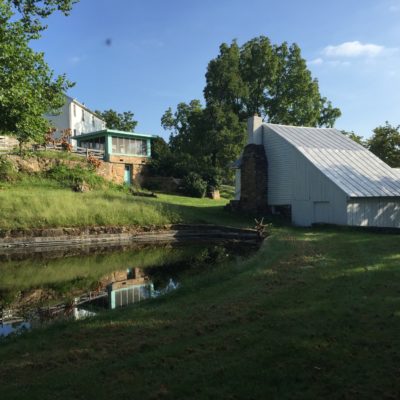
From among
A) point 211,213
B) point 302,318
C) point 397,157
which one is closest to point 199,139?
point 211,213

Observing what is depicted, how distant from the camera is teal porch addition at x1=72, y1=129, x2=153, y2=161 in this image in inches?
1521

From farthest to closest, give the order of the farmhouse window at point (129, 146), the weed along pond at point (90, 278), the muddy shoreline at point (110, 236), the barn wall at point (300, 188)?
the farmhouse window at point (129, 146) → the barn wall at point (300, 188) → the muddy shoreline at point (110, 236) → the weed along pond at point (90, 278)

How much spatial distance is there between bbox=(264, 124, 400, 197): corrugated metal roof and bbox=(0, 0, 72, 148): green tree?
14.4 metres

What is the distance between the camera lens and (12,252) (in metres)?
18.2

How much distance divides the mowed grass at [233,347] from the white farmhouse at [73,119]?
135 feet

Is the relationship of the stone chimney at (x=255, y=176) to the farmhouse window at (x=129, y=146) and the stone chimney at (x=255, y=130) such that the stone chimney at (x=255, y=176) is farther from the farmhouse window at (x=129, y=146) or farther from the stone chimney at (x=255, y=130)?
the farmhouse window at (x=129, y=146)

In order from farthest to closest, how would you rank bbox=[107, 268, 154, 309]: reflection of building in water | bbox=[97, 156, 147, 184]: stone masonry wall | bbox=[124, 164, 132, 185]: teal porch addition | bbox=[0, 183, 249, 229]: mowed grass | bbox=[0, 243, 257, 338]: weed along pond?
bbox=[124, 164, 132, 185]: teal porch addition < bbox=[97, 156, 147, 184]: stone masonry wall < bbox=[0, 183, 249, 229]: mowed grass < bbox=[107, 268, 154, 309]: reflection of building in water < bbox=[0, 243, 257, 338]: weed along pond

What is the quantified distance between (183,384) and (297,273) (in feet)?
19.3

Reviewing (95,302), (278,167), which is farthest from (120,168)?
(95,302)

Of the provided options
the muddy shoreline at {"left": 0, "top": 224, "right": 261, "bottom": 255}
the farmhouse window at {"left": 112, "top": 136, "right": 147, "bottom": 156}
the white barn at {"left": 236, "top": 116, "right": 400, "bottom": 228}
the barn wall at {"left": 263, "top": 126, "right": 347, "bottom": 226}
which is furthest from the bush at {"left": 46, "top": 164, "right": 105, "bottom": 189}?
the barn wall at {"left": 263, "top": 126, "right": 347, "bottom": 226}

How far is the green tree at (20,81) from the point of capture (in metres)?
13.7

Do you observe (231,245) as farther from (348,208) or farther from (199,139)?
(199,139)

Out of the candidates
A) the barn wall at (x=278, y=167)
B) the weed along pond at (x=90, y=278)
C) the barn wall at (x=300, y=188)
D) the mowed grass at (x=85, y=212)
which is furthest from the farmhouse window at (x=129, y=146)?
the weed along pond at (x=90, y=278)

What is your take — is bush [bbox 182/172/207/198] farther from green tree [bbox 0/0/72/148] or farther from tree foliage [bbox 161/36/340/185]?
green tree [bbox 0/0/72/148]
